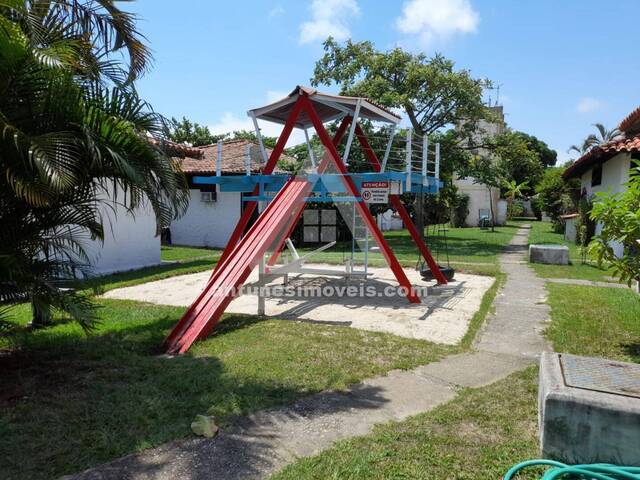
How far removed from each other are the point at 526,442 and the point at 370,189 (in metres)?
6.22

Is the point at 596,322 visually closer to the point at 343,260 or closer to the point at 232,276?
the point at 232,276

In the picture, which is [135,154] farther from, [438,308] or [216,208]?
[216,208]

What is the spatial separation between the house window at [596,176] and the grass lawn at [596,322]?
9917mm

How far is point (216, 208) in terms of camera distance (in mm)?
20391

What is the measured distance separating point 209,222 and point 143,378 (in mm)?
16328

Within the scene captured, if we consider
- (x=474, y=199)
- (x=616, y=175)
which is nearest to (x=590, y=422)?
(x=616, y=175)

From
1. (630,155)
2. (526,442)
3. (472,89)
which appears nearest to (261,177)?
(526,442)

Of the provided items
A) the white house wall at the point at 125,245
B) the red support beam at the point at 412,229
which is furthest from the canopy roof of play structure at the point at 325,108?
the white house wall at the point at 125,245

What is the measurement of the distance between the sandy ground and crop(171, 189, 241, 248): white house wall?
8.17m

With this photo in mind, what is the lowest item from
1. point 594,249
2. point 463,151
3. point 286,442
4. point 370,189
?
point 286,442

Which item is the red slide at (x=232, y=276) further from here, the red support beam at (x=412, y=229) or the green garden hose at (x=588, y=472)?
the green garden hose at (x=588, y=472)

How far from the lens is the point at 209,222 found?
810 inches

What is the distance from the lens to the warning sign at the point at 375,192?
882 cm

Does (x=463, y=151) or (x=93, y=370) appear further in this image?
(x=463, y=151)
